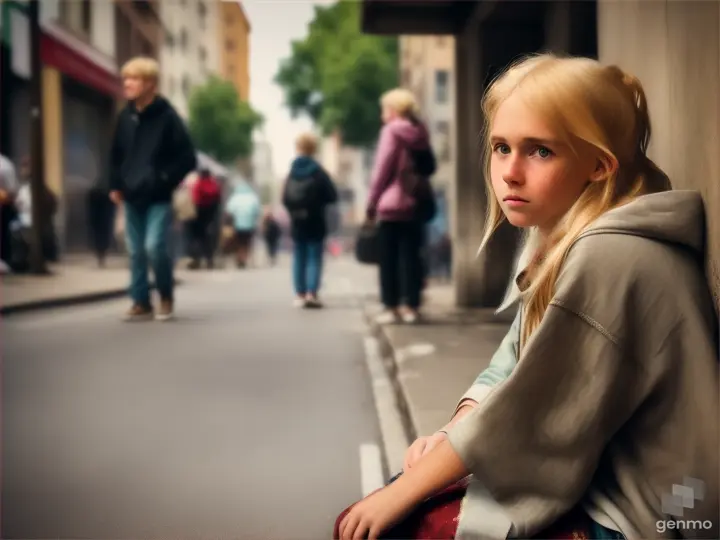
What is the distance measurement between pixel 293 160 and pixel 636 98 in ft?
33.0

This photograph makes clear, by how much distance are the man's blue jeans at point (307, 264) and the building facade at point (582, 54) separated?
1818mm

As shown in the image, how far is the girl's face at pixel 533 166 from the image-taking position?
159 cm

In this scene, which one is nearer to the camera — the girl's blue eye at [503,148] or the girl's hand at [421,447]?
the girl's blue eye at [503,148]

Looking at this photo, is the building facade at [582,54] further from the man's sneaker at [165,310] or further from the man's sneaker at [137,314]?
the man's sneaker at [137,314]

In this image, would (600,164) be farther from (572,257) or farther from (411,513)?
(411,513)

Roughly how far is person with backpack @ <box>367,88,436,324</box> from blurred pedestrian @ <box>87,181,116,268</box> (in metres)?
11.1

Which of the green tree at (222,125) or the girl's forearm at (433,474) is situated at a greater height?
the green tree at (222,125)

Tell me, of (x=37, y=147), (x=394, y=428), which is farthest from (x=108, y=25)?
(x=394, y=428)

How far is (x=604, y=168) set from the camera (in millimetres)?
1616

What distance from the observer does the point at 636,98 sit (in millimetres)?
1596

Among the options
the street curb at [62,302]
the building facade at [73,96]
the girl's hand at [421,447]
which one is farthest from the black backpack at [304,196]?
the girl's hand at [421,447]

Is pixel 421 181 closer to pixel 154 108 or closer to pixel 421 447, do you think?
pixel 154 108

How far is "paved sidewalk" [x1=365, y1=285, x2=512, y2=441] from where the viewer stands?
14.4 feet

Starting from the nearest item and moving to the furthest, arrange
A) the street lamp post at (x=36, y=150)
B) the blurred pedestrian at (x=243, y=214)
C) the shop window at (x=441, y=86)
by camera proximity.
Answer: the street lamp post at (x=36, y=150) → the blurred pedestrian at (x=243, y=214) → the shop window at (x=441, y=86)
